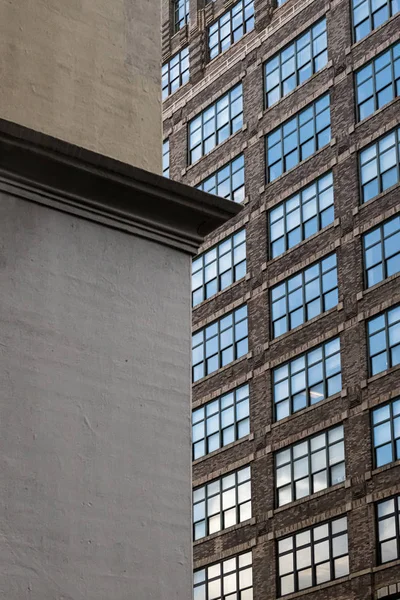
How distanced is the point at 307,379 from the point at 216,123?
14.1 meters

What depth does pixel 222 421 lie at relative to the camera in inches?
1934

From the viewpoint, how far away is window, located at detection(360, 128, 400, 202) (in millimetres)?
43938

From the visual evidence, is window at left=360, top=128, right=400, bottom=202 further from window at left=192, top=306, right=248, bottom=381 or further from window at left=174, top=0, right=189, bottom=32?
window at left=174, top=0, right=189, bottom=32

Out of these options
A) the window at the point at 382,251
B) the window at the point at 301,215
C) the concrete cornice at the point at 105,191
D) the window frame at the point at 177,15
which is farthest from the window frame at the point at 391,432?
the concrete cornice at the point at 105,191

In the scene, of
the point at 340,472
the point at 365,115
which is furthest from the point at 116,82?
the point at 365,115

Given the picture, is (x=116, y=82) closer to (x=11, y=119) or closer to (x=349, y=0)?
(x=11, y=119)

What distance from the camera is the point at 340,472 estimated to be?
4278 centimetres

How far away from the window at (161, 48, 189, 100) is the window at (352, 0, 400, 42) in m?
11.6

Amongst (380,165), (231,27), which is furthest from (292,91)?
(231,27)

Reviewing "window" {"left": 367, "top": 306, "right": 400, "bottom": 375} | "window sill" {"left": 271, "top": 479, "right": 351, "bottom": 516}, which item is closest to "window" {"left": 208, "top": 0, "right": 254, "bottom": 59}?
"window" {"left": 367, "top": 306, "right": 400, "bottom": 375}

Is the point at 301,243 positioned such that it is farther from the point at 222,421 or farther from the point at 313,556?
the point at 313,556

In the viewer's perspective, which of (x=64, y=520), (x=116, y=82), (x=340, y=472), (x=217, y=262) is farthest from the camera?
(x=217, y=262)

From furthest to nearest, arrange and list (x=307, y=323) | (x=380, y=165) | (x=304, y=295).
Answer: (x=304, y=295) → (x=307, y=323) → (x=380, y=165)

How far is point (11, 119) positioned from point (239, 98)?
44.9 m
